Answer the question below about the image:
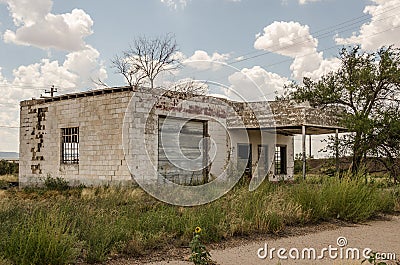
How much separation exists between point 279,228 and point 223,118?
39.8ft

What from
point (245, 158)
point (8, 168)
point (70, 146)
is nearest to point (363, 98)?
point (245, 158)

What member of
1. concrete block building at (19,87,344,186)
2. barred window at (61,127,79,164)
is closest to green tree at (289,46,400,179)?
concrete block building at (19,87,344,186)

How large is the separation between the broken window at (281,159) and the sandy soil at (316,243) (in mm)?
14521

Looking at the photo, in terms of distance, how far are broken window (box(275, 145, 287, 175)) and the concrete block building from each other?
2893 millimetres

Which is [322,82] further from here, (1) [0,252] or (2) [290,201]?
(1) [0,252]

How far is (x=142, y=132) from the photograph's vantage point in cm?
1731

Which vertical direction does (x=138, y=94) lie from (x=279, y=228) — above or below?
above

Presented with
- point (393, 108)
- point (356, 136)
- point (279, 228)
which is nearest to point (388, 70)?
point (393, 108)

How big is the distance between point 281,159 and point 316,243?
17.6 m

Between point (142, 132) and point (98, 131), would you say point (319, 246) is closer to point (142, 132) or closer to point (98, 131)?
point (142, 132)

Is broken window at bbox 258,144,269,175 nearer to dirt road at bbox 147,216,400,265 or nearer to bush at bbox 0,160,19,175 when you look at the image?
dirt road at bbox 147,216,400,265

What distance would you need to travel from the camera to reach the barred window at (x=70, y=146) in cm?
1938

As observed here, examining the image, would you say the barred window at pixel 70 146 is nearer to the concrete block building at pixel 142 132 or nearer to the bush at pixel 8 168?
the concrete block building at pixel 142 132

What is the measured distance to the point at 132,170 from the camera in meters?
17.0
